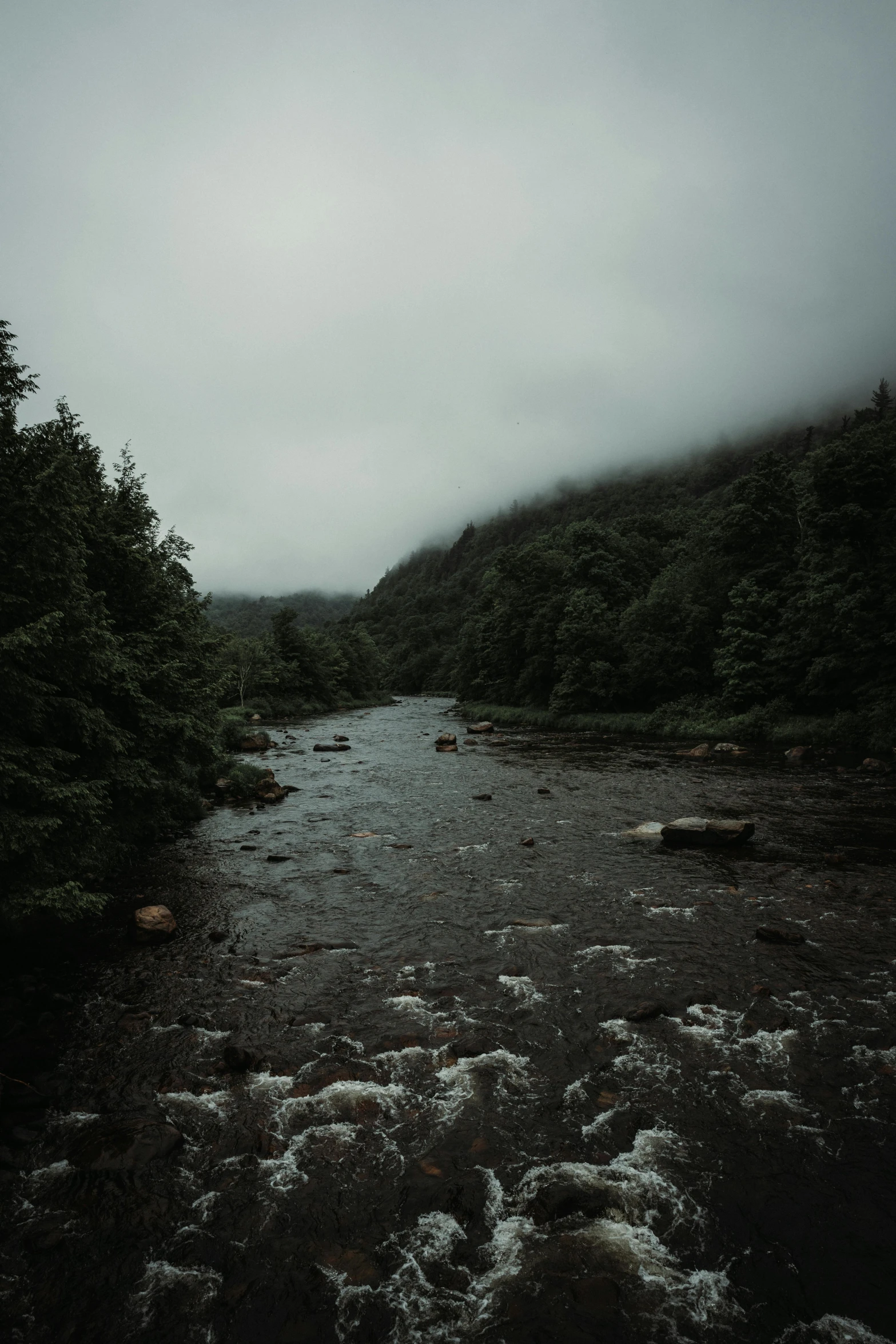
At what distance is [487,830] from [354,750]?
23.8 m

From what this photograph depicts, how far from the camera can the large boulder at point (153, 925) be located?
1231cm

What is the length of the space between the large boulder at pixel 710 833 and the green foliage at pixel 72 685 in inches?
582

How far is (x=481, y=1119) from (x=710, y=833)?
13.1m

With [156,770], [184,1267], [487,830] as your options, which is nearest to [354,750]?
[487,830]

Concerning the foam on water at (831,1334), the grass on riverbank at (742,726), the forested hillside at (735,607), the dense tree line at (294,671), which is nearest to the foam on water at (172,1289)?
the foam on water at (831,1334)

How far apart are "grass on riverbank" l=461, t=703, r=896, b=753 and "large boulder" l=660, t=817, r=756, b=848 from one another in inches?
822

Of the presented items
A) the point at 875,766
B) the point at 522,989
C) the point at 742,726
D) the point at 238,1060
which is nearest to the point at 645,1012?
the point at 522,989

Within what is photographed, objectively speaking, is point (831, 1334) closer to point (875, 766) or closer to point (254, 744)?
point (875, 766)

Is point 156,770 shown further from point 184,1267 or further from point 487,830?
point 184,1267

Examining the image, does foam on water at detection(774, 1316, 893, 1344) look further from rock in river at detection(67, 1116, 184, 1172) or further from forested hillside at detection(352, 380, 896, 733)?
forested hillside at detection(352, 380, 896, 733)

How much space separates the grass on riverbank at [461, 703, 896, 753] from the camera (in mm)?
Answer: 35219

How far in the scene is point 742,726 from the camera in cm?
4209

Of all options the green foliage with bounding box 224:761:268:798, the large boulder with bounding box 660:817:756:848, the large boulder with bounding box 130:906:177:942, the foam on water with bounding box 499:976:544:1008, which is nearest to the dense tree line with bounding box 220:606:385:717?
the green foliage with bounding box 224:761:268:798

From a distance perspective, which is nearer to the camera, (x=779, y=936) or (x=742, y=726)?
(x=779, y=936)
